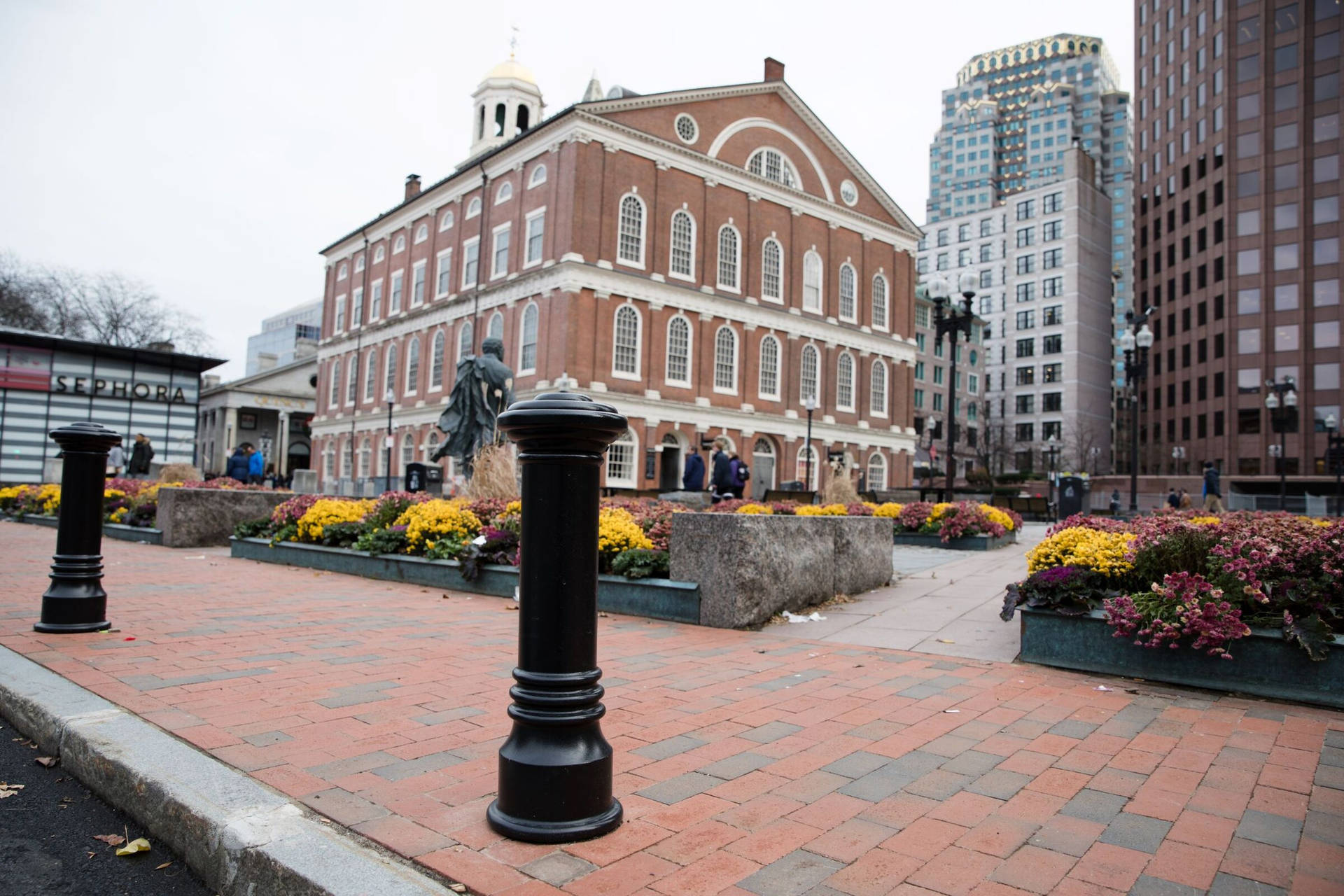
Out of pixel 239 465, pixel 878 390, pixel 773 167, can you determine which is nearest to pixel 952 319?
pixel 239 465

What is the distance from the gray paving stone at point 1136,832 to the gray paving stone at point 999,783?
376mm

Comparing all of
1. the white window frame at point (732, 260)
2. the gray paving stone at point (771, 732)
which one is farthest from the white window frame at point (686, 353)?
the gray paving stone at point (771, 732)

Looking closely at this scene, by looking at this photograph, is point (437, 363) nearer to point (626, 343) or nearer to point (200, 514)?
point (626, 343)

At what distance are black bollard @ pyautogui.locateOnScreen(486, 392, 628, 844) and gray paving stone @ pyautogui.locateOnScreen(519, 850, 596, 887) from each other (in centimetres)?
10

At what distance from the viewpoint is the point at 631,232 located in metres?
37.4

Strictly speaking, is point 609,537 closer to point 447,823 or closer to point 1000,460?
point 447,823

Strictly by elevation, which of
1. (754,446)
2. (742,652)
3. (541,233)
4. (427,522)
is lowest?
(742,652)

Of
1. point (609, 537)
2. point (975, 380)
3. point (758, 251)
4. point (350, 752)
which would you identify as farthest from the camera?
point (975, 380)

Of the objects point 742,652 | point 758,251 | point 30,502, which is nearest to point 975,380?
point 758,251

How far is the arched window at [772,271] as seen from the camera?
41906 mm

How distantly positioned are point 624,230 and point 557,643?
118 ft

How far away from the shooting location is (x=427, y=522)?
31.9 ft

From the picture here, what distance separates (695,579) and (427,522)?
3.97 metres

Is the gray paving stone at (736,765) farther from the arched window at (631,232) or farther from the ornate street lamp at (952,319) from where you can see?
the arched window at (631,232)
